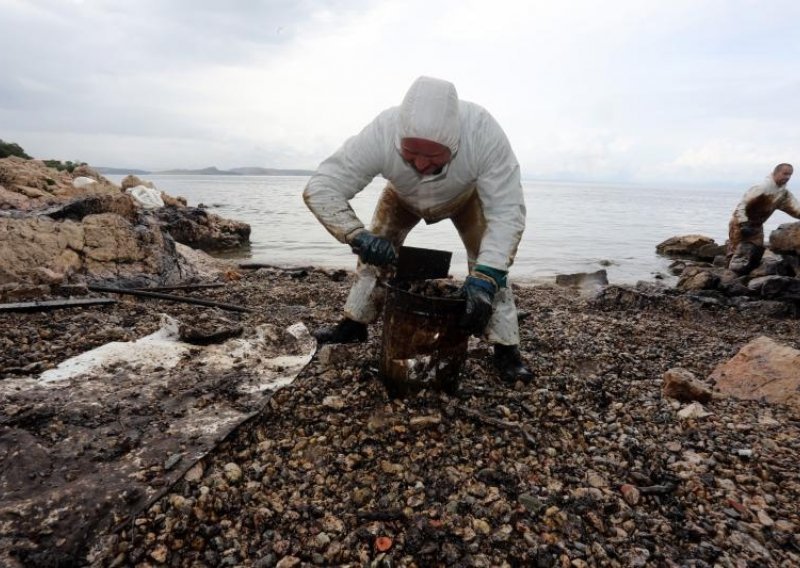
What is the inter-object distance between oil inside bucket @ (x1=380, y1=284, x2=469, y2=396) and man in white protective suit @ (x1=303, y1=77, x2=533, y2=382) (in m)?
0.15

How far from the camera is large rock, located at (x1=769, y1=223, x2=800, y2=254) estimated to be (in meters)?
11.0

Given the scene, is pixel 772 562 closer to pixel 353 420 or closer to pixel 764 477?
pixel 764 477

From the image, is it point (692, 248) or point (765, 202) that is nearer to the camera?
point (765, 202)

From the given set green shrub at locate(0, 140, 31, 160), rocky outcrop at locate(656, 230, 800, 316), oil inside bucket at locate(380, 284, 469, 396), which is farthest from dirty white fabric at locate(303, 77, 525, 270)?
green shrub at locate(0, 140, 31, 160)

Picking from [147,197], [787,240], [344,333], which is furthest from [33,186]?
[787,240]

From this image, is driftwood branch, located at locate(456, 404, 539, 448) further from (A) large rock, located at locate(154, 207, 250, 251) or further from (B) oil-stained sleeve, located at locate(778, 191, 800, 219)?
(A) large rock, located at locate(154, 207, 250, 251)

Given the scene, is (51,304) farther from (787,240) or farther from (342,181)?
(787,240)

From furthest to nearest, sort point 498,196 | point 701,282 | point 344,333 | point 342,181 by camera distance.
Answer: point 701,282 < point 344,333 < point 342,181 < point 498,196

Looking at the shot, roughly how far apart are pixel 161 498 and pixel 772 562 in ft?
9.34

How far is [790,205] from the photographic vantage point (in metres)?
10.0

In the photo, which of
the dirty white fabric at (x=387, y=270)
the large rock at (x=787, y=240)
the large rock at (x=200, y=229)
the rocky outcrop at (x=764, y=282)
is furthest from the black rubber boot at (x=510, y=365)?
the large rock at (x=200, y=229)

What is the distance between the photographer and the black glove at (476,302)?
Result: 3141 millimetres

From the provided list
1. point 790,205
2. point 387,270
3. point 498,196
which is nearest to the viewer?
point 498,196

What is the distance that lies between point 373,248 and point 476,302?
0.84m
